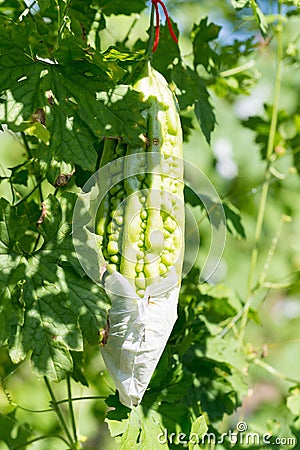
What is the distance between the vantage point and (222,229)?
1710 millimetres

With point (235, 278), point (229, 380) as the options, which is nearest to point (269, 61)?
point (235, 278)

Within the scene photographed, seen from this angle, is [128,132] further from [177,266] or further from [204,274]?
[204,274]

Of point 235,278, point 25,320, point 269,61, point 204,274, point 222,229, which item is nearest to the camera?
point 25,320

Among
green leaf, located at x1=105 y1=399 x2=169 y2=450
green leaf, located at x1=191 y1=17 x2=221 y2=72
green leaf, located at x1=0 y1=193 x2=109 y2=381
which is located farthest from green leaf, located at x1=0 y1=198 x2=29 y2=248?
green leaf, located at x1=191 y1=17 x2=221 y2=72

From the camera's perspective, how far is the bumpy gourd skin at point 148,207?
3.96ft

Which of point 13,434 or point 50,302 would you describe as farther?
point 13,434

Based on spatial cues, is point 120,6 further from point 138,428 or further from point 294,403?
point 294,403

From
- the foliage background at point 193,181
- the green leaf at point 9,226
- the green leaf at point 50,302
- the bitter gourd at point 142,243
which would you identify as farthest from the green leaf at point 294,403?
the green leaf at point 9,226

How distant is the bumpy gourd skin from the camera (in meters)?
1.21

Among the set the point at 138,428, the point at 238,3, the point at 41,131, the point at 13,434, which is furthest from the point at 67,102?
the point at 13,434

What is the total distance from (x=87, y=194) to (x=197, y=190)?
64cm

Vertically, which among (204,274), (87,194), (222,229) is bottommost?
(204,274)

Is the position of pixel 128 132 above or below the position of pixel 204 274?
above

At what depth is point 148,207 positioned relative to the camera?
121 centimetres
